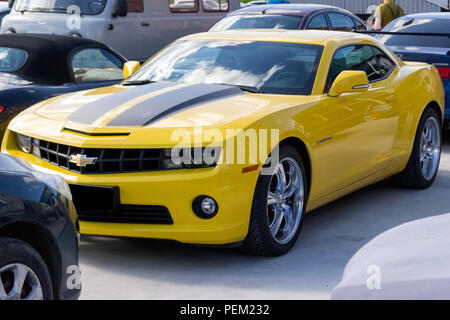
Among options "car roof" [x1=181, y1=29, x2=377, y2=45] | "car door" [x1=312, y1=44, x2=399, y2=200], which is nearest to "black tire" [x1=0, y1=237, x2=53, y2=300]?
"car door" [x1=312, y1=44, x2=399, y2=200]

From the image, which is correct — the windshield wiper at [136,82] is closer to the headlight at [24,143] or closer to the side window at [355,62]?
the headlight at [24,143]

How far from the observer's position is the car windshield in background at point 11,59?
8.40 metres

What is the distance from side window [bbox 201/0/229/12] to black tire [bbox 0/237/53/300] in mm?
12652

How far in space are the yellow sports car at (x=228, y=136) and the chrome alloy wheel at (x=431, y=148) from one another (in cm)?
56

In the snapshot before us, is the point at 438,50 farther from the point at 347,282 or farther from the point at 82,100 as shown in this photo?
the point at 347,282

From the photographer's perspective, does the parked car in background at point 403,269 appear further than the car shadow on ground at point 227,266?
No

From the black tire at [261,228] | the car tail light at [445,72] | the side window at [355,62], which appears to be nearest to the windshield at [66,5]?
the car tail light at [445,72]

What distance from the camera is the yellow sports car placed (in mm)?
5465

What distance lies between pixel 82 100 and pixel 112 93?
229 millimetres

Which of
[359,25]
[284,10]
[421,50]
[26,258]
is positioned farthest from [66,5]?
[26,258]

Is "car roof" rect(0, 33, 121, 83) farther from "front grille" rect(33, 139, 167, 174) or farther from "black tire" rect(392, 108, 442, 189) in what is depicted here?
"black tire" rect(392, 108, 442, 189)

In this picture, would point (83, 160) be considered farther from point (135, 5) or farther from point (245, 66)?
point (135, 5)

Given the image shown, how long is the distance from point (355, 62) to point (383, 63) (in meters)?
0.56
